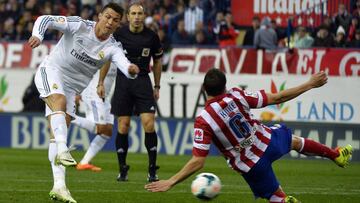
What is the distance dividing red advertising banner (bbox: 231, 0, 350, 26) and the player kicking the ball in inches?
501

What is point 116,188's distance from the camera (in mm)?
13164

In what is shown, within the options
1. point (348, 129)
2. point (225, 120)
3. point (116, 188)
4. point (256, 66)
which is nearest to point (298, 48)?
point (256, 66)

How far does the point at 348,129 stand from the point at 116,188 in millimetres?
8608

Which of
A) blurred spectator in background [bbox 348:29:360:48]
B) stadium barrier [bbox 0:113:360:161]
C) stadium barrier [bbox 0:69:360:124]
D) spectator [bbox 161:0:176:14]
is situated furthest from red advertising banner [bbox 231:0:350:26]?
stadium barrier [bbox 0:113:360:161]

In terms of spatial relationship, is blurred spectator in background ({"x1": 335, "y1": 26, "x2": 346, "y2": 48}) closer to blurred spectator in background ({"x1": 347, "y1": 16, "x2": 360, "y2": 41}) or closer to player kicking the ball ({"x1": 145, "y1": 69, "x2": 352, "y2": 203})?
blurred spectator in background ({"x1": 347, "y1": 16, "x2": 360, "y2": 41})

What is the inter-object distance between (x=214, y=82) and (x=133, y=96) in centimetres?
519

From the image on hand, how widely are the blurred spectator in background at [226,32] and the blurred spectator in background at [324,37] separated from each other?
2.24 meters

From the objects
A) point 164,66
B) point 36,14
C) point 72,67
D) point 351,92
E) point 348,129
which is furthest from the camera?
point 36,14

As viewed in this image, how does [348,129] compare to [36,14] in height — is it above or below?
below

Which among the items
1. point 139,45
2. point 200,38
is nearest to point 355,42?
point 200,38

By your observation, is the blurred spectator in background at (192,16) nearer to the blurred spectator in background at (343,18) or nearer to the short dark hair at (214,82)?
the blurred spectator in background at (343,18)

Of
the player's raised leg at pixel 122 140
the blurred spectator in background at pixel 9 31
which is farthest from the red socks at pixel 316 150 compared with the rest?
the blurred spectator in background at pixel 9 31

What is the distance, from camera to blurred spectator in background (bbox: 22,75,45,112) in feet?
79.0

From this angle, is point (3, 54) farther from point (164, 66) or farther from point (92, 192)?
point (92, 192)
